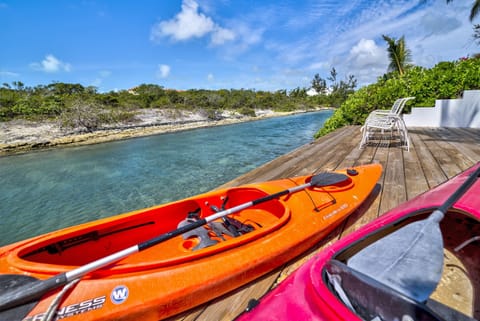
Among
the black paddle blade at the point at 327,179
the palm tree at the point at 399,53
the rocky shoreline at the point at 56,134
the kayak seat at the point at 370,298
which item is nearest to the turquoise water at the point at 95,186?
the black paddle blade at the point at 327,179

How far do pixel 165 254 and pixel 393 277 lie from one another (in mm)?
1701

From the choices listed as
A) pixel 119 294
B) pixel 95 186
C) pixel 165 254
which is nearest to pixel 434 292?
pixel 119 294

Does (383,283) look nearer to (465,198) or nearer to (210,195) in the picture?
(465,198)

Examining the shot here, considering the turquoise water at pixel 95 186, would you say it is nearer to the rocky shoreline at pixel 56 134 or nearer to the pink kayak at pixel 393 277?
the pink kayak at pixel 393 277

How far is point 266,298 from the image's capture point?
980mm

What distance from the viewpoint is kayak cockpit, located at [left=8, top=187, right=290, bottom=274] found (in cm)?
128

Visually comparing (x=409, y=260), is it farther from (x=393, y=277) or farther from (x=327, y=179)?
(x=327, y=179)

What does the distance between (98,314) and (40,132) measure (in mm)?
27377

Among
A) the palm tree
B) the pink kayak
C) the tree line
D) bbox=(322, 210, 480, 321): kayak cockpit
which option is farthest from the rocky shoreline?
bbox=(322, 210, 480, 321): kayak cockpit

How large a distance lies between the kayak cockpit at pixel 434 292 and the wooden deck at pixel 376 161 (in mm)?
728

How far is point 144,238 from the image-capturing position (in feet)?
6.31

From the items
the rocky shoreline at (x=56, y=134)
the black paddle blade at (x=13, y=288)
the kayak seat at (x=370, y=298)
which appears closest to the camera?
the kayak seat at (x=370, y=298)

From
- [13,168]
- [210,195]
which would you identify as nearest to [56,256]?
[210,195]

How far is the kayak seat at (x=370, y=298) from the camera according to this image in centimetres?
63
